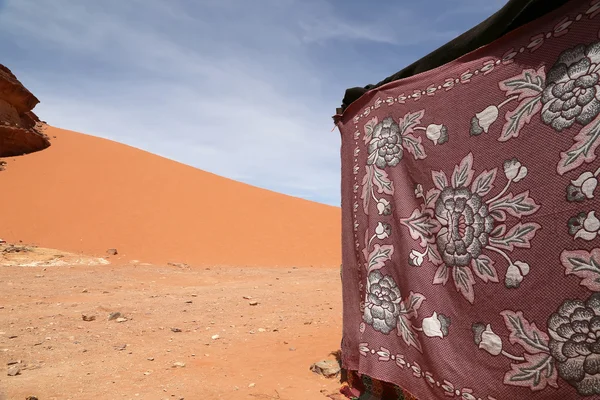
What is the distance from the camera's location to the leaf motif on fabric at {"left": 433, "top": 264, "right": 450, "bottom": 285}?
6.66 feet

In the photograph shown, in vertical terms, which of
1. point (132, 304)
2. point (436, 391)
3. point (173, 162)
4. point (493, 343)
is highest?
point (173, 162)

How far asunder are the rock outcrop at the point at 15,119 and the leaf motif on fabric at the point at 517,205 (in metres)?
23.3

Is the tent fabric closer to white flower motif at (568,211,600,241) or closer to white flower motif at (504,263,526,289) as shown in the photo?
white flower motif at (568,211,600,241)

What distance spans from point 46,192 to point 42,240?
563 centimetres

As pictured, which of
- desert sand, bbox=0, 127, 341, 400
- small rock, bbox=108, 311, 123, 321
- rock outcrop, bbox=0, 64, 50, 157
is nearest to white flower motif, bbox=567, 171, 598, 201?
desert sand, bbox=0, 127, 341, 400

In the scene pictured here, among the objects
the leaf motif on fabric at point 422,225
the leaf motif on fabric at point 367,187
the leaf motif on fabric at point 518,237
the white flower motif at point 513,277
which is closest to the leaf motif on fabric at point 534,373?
the white flower motif at point 513,277

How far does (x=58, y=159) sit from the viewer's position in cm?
2228

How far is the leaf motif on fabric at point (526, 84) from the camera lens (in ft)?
5.76

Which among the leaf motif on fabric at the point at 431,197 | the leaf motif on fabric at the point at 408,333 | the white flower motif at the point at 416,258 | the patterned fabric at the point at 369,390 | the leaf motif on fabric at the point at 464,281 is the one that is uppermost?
the leaf motif on fabric at the point at 431,197

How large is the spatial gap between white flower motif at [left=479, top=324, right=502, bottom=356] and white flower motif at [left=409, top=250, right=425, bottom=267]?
45 centimetres

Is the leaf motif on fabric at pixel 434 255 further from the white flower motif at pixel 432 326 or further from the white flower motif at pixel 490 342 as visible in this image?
the white flower motif at pixel 490 342

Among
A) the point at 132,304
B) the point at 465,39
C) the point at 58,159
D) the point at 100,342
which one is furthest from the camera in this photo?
the point at 58,159

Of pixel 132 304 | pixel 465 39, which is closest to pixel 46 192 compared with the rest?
pixel 132 304

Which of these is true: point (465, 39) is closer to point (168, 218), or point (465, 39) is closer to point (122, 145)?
point (168, 218)
